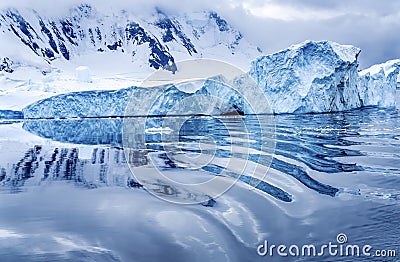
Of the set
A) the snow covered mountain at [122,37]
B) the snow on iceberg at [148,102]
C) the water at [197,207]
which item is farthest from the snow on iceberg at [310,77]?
the snow covered mountain at [122,37]

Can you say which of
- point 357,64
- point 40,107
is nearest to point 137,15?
point 40,107

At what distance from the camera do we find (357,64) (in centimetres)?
3525

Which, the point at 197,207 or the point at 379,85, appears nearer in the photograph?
the point at 197,207

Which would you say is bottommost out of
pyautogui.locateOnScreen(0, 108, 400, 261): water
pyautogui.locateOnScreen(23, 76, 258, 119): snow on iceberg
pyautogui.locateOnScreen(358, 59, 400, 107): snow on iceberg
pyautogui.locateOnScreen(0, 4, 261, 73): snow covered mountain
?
pyautogui.locateOnScreen(0, 108, 400, 261): water

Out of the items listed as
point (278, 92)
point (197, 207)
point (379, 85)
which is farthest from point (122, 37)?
point (197, 207)

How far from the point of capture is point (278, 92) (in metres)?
33.8

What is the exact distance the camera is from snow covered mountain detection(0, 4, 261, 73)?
445 feet

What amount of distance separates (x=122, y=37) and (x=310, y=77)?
128954 millimetres

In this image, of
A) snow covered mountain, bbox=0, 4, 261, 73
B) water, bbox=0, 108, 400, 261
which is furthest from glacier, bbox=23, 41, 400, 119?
snow covered mountain, bbox=0, 4, 261, 73

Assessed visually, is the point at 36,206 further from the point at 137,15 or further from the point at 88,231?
the point at 137,15

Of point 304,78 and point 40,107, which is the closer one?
point 304,78

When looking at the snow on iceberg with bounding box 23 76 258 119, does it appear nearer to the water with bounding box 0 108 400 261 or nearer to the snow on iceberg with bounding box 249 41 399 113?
the snow on iceberg with bounding box 249 41 399 113

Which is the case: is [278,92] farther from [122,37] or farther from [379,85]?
[122,37]

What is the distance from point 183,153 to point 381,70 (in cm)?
3516
